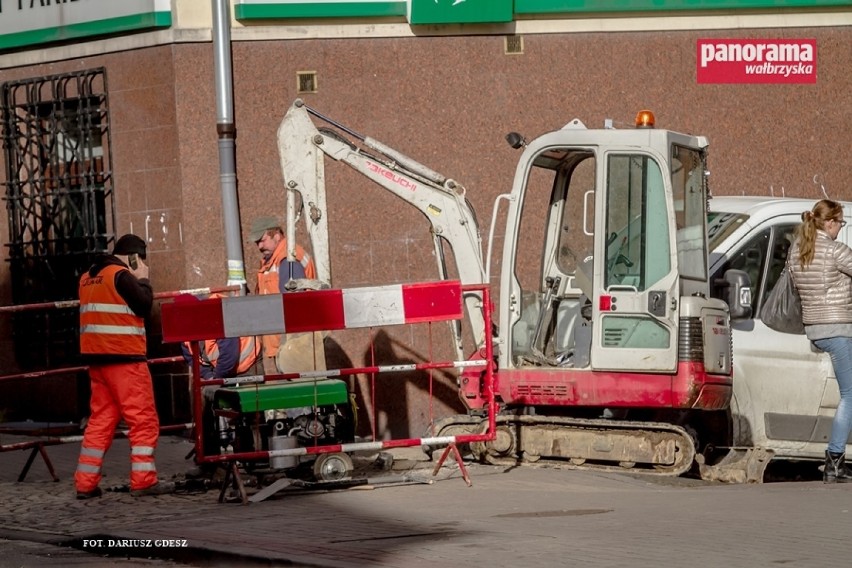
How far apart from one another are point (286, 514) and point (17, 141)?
7.25 m

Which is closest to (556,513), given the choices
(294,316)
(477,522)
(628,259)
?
(477,522)

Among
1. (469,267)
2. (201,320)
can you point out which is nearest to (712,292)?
(469,267)

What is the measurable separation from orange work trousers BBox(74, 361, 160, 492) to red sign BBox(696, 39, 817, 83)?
6845 mm

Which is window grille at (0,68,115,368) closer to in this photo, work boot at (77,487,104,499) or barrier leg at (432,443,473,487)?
work boot at (77,487,104,499)

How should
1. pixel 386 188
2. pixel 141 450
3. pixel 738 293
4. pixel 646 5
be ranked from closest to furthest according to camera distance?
pixel 141 450
pixel 738 293
pixel 386 188
pixel 646 5

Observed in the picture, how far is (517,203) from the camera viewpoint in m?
11.3

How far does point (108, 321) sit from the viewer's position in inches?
401

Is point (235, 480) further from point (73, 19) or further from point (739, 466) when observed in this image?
point (73, 19)

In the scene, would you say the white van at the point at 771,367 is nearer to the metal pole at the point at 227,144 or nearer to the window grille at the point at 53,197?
the metal pole at the point at 227,144

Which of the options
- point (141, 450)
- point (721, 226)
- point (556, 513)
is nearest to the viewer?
point (556, 513)

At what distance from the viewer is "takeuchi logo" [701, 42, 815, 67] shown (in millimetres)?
14555

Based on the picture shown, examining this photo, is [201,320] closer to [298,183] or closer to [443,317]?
[443,317]

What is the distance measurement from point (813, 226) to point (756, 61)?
4319mm

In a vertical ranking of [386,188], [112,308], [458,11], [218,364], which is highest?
[458,11]
